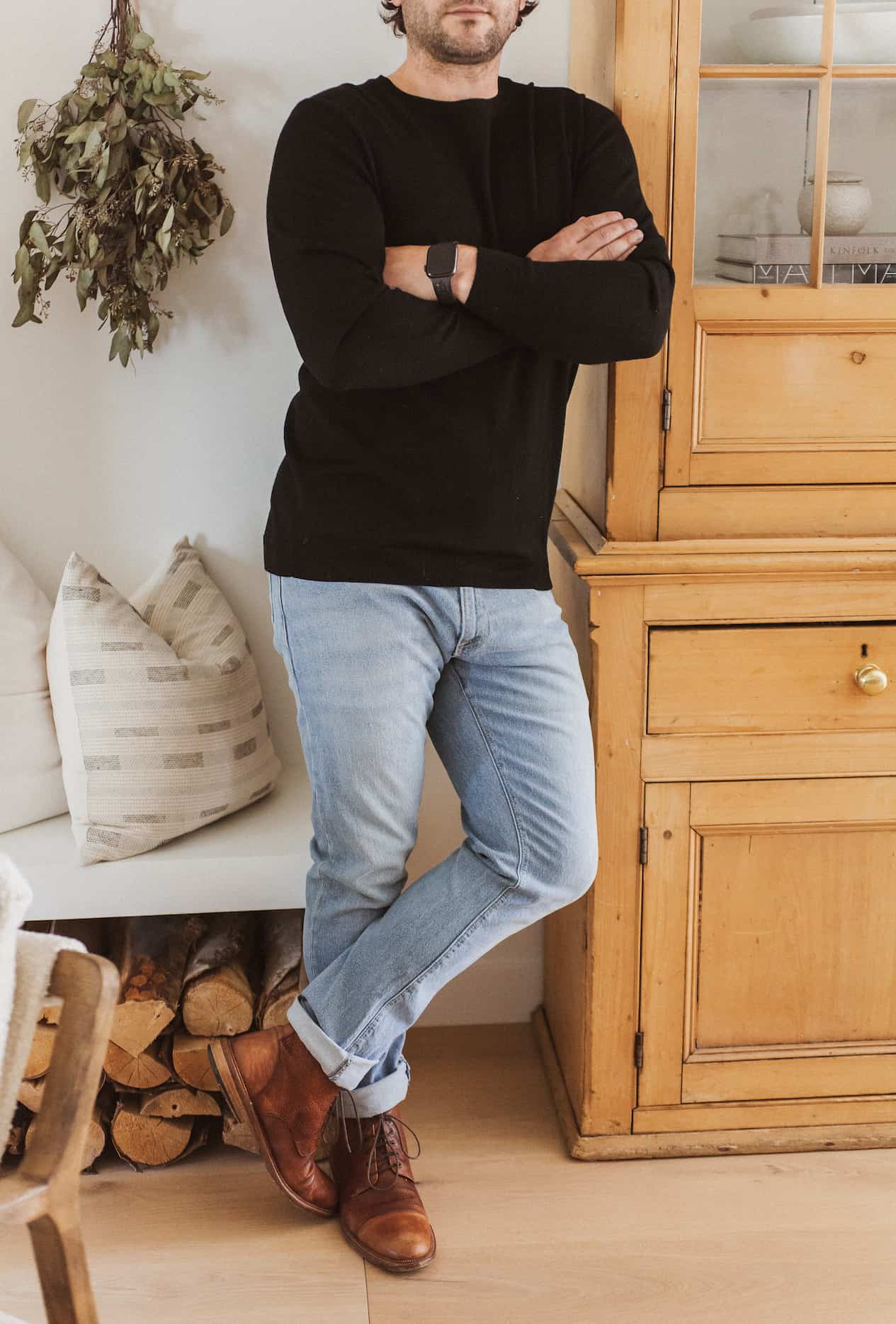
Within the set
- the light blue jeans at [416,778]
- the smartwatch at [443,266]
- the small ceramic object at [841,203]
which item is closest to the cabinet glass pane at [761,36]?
the small ceramic object at [841,203]

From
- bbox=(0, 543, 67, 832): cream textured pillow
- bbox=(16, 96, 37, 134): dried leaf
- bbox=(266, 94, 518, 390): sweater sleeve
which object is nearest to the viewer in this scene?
bbox=(266, 94, 518, 390): sweater sleeve

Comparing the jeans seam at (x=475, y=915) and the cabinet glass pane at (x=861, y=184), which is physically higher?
the cabinet glass pane at (x=861, y=184)

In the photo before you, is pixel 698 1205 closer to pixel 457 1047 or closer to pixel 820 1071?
pixel 820 1071

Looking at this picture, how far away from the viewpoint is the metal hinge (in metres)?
1.84

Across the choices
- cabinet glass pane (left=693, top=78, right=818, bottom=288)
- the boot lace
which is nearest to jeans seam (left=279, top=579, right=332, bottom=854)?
the boot lace

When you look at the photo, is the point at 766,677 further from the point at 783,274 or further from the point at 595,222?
the point at 595,222

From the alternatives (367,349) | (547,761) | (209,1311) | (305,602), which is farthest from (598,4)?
(209,1311)

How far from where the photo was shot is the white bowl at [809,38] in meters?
1.78

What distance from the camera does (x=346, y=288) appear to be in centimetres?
159

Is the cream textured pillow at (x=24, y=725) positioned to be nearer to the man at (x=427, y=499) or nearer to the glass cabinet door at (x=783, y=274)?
the man at (x=427, y=499)

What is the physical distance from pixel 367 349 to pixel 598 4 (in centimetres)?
77

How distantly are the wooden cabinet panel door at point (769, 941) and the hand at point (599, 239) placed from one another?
0.83m

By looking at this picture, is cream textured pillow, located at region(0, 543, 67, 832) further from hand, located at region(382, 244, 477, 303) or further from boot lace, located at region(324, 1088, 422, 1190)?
hand, located at region(382, 244, 477, 303)

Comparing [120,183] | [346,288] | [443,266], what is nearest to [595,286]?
[443,266]
